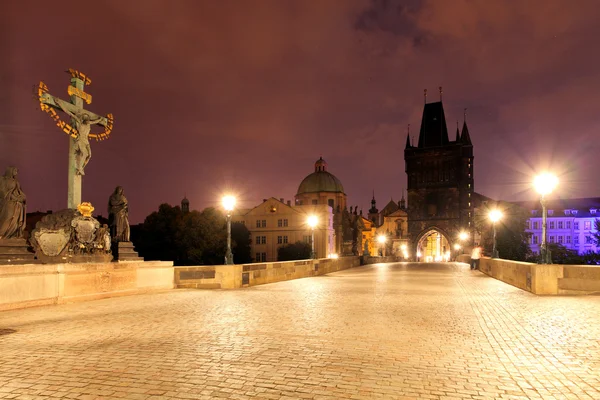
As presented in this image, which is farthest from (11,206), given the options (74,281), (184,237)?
(184,237)

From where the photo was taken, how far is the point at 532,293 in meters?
15.5

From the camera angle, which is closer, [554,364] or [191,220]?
[554,364]

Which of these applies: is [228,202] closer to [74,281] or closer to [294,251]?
[74,281]

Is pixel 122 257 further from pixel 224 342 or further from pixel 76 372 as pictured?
pixel 76 372

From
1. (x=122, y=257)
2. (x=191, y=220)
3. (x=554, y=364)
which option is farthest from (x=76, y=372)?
(x=191, y=220)

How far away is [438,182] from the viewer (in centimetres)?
9312

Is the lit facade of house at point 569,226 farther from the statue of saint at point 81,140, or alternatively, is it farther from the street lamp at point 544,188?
the statue of saint at point 81,140

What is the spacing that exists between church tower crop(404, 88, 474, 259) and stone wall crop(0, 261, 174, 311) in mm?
79491

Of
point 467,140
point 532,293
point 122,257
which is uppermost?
point 467,140

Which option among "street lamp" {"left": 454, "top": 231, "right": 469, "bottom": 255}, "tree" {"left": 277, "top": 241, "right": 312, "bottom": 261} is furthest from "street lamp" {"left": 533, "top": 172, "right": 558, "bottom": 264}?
"street lamp" {"left": 454, "top": 231, "right": 469, "bottom": 255}

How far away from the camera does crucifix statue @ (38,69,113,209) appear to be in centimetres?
1510

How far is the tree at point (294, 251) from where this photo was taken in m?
83.1

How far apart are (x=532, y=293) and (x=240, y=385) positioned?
13.1 meters

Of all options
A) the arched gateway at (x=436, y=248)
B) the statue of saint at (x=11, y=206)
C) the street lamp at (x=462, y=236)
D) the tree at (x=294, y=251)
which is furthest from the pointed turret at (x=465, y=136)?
the statue of saint at (x=11, y=206)
